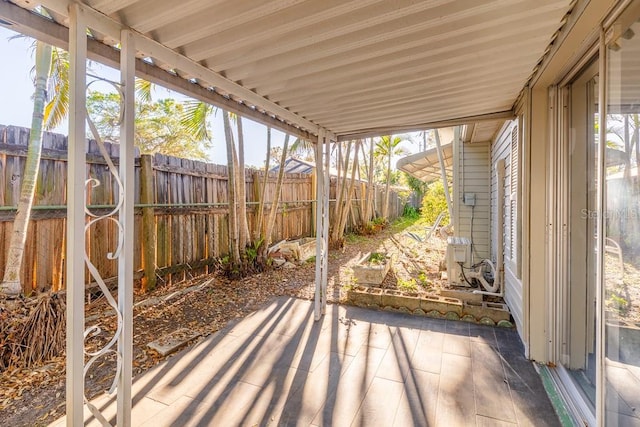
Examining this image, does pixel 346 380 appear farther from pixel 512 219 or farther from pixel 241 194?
pixel 241 194

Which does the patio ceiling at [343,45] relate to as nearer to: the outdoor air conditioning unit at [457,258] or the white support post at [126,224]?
the white support post at [126,224]

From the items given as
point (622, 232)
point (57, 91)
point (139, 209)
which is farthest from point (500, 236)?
point (57, 91)

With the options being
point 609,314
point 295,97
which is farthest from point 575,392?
point 295,97

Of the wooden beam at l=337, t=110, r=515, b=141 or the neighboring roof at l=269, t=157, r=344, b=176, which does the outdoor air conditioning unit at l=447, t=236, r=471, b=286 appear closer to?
the wooden beam at l=337, t=110, r=515, b=141

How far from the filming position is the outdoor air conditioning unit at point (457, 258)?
4.04 meters

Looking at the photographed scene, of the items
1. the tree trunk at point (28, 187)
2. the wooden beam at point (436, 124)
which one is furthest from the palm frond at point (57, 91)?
the wooden beam at point (436, 124)

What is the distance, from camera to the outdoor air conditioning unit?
4.04 metres

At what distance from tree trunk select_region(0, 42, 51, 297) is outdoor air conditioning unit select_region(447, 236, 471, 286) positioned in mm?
4780

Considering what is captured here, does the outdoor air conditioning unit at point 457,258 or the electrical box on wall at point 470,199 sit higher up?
the electrical box on wall at point 470,199

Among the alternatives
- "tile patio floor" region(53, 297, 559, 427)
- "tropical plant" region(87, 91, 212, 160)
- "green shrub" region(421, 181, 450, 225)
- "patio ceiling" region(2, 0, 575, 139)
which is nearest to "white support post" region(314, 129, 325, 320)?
"tile patio floor" region(53, 297, 559, 427)

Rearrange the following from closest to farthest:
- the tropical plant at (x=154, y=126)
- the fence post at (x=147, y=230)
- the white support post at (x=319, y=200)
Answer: the white support post at (x=319, y=200) < the fence post at (x=147, y=230) < the tropical plant at (x=154, y=126)

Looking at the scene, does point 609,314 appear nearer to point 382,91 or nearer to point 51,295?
point 382,91

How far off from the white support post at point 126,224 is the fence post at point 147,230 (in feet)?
10.1

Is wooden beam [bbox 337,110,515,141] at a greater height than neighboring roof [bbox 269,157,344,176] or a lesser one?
lesser
